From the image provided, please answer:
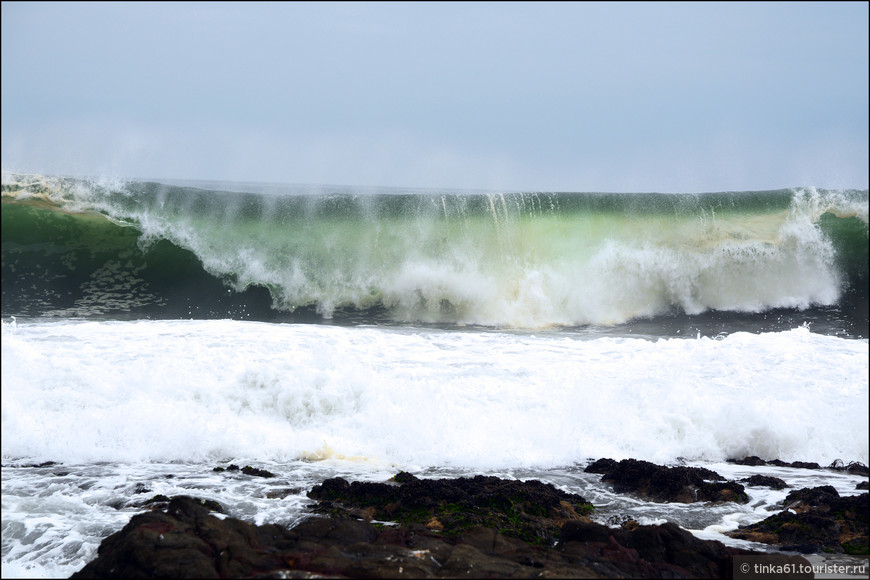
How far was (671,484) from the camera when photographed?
6.96 m

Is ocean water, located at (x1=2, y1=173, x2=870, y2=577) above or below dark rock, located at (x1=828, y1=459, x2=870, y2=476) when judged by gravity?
above

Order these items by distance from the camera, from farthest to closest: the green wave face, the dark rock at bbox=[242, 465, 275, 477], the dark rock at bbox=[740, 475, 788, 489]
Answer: the green wave face, the dark rock at bbox=[242, 465, 275, 477], the dark rock at bbox=[740, 475, 788, 489]

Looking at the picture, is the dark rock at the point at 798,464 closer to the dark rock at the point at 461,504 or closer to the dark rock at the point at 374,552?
the dark rock at the point at 461,504

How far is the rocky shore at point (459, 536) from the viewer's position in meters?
4.27

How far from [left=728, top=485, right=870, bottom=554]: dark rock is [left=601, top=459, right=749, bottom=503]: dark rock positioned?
0.65 metres

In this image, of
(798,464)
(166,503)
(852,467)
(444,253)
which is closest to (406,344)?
(444,253)

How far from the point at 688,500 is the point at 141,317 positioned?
1070 cm

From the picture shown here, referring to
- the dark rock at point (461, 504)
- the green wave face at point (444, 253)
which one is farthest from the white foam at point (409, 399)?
the green wave face at point (444, 253)

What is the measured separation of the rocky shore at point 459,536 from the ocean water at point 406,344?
0.40m

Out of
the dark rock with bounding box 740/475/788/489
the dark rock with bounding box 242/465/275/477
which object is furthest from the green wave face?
the dark rock with bounding box 740/475/788/489

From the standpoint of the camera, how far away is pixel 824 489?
21.8 feet

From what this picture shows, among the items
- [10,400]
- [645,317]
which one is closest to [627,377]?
[645,317]

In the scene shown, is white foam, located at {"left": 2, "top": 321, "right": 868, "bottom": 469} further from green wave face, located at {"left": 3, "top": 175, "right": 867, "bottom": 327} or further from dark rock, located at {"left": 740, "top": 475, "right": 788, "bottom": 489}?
green wave face, located at {"left": 3, "top": 175, "right": 867, "bottom": 327}

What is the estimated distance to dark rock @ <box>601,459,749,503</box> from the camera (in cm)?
685
